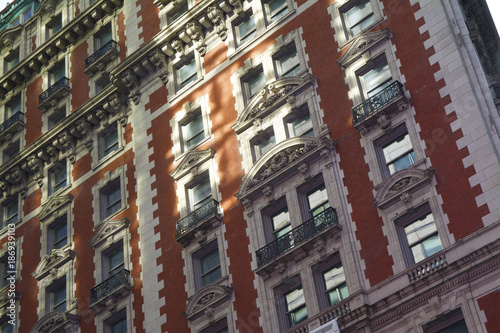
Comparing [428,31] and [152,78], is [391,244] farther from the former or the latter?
[152,78]

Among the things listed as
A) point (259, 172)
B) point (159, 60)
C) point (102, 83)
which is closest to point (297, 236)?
point (259, 172)

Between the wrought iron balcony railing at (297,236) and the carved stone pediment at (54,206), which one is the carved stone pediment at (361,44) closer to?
the wrought iron balcony railing at (297,236)

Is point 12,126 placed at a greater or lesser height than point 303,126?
greater

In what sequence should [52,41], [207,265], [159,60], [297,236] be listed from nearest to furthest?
1. [297,236]
2. [207,265]
3. [159,60]
4. [52,41]

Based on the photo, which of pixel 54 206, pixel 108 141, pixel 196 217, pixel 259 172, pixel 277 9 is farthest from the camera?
pixel 108 141

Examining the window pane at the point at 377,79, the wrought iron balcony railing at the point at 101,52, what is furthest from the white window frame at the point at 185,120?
the wrought iron balcony railing at the point at 101,52

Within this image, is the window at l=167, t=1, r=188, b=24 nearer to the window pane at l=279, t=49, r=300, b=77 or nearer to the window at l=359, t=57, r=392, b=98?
the window pane at l=279, t=49, r=300, b=77

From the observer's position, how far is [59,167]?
51.7 metres

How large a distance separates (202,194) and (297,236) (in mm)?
7335

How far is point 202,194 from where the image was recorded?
42.4 meters

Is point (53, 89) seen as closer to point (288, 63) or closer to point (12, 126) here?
point (12, 126)

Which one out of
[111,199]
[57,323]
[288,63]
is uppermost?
[288,63]

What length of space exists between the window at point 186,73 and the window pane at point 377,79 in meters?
11.5

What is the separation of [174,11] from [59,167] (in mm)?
11172
